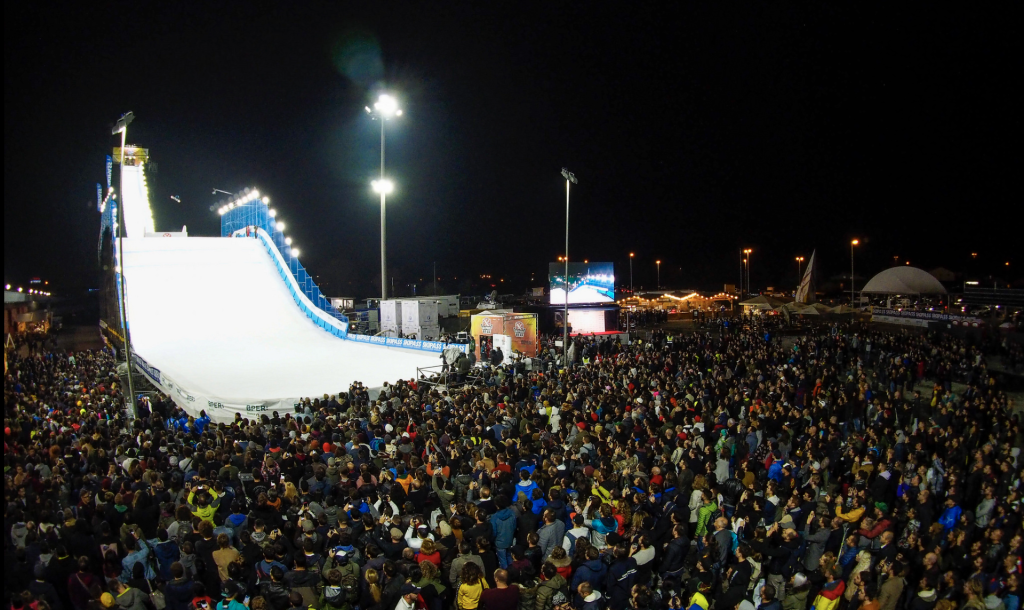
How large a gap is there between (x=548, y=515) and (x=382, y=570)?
163 centimetres

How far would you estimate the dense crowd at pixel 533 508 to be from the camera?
16.0ft

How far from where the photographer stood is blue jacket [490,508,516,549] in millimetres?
6055

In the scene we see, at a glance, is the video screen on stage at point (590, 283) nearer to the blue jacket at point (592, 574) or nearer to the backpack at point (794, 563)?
the backpack at point (794, 563)

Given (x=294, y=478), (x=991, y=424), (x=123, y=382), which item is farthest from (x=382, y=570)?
(x=123, y=382)

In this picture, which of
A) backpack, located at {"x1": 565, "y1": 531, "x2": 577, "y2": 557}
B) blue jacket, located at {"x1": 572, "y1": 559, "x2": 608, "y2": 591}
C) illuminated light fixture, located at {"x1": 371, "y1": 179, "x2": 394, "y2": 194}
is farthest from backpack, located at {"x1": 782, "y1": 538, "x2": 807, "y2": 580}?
illuminated light fixture, located at {"x1": 371, "y1": 179, "x2": 394, "y2": 194}

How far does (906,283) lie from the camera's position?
31.5 meters

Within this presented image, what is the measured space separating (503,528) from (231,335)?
62.4 ft

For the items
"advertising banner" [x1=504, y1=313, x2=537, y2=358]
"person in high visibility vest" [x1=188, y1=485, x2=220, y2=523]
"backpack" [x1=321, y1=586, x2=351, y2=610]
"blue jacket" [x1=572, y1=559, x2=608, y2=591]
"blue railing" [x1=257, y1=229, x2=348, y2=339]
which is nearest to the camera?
"backpack" [x1=321, y1=586, x2=351, y2=610]

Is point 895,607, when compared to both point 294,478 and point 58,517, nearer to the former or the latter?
point 294,478

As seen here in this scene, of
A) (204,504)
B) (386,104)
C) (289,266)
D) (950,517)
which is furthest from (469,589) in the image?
(289,266)

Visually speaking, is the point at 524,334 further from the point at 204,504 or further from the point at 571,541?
the point at 571,541

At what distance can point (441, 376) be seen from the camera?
55.0 feet

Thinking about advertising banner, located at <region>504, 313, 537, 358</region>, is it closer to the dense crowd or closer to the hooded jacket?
the dense crowd

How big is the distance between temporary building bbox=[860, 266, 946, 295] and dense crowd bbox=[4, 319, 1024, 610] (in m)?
22.4
